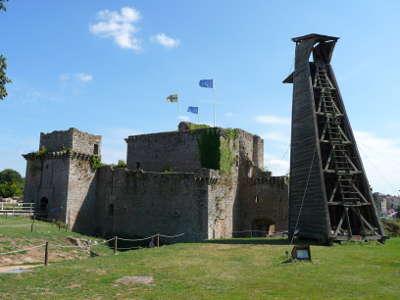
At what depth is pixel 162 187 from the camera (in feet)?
103

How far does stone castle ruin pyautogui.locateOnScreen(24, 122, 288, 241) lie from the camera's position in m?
30.6

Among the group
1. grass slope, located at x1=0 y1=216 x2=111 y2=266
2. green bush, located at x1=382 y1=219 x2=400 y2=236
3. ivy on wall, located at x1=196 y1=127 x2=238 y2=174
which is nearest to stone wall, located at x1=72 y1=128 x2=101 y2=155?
grass slope, located at x1=0 y1=216 x2=111 y2=266

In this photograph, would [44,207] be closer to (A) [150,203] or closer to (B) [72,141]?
(B) [72,141]

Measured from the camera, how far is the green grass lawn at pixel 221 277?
10445 millimetres

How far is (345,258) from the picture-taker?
1642cm

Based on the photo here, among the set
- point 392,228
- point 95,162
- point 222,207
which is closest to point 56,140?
point 95,162

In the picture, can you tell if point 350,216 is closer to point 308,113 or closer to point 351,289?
point 308,113

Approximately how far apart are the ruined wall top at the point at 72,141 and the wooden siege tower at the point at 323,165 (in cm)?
1705

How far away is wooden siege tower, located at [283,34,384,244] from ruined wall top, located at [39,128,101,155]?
55.9ft

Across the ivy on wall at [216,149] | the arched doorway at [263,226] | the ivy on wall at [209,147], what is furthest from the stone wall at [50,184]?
the arched doorway at [263,226]

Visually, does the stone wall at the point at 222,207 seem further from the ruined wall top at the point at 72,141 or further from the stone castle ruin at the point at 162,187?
the ruined wall top at the point at 72,141

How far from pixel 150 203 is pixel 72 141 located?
7998mm

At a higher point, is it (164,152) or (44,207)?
(164,152)

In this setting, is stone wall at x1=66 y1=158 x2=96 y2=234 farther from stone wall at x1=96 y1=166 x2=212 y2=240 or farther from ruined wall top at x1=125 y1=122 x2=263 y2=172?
ruined wall top at x1=125 y1=122 x2=263 y2=172
